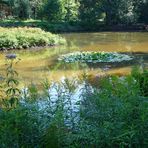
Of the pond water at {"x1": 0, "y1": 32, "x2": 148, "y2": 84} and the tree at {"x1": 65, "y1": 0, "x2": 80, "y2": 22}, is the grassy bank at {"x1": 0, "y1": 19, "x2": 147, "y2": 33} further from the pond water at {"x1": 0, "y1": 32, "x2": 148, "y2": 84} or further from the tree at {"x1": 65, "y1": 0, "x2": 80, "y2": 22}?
the pond water at {"x1": 0, "y1": 32, "x2": 148, "y2": 84}

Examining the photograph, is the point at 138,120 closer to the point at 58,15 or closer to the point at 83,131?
the point at 83,131

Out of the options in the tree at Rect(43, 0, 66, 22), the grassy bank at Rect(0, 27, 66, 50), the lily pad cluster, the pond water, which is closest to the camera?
the pond water

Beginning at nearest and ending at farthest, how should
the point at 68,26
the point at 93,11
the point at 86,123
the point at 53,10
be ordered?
the point at 86,123 < the point at 68,26 < the point at 93,11 < the point at 53,10

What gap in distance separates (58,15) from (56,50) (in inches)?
899

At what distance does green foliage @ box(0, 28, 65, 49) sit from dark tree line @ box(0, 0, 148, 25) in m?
17.8

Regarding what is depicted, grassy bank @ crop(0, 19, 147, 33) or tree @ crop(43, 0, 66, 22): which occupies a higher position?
tree @ crop(43, 0, 66, 22)

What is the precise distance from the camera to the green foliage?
963 inches

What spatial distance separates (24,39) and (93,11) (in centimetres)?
2147

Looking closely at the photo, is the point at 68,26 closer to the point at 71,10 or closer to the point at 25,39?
the point at 71,10

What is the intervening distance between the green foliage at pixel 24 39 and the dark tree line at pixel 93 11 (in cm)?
1785

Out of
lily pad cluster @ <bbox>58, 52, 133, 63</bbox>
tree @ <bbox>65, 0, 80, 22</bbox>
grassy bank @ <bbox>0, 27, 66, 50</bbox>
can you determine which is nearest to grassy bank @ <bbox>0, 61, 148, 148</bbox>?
lily pad cluster @ <bbox>58, 52, 133, 63</bbox>

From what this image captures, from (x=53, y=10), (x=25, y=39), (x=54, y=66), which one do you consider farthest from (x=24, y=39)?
(x=53, y=10)

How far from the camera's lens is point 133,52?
23000mm

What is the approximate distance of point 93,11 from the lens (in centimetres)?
4581
